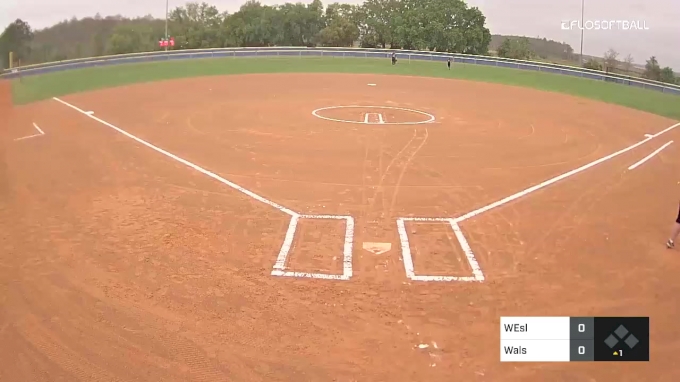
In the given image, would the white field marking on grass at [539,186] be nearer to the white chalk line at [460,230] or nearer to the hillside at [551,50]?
the white chalk line at [460,230]

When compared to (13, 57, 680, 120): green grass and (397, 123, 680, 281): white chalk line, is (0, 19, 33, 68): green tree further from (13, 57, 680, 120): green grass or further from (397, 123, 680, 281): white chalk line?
(397, 123, 680, 281): white chalk line

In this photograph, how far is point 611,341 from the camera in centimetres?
702

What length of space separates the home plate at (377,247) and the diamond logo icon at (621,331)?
4.34m

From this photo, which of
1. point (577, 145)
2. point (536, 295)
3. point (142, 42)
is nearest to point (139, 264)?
point (536, 295)

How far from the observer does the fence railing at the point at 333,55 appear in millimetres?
36781

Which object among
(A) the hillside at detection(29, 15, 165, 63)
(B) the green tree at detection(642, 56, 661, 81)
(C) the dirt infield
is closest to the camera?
(C) the dirt infield

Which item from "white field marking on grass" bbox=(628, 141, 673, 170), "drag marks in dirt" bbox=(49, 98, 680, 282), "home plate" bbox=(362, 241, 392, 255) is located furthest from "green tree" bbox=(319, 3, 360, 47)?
"home plate" bbox=(362, 241, 392, 255)

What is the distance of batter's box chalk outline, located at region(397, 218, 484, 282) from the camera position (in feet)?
32.0

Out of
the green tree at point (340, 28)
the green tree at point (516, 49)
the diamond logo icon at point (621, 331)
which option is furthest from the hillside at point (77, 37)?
the green tree at point (516, 49)

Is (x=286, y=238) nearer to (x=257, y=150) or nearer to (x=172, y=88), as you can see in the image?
(x=257, y=150)

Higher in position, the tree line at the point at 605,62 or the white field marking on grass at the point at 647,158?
the tree line at the point at 605,62

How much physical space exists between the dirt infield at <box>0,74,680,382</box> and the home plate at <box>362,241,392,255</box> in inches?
4.6

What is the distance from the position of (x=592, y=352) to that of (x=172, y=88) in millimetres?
29802

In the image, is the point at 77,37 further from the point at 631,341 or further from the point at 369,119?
the point at 631,341
